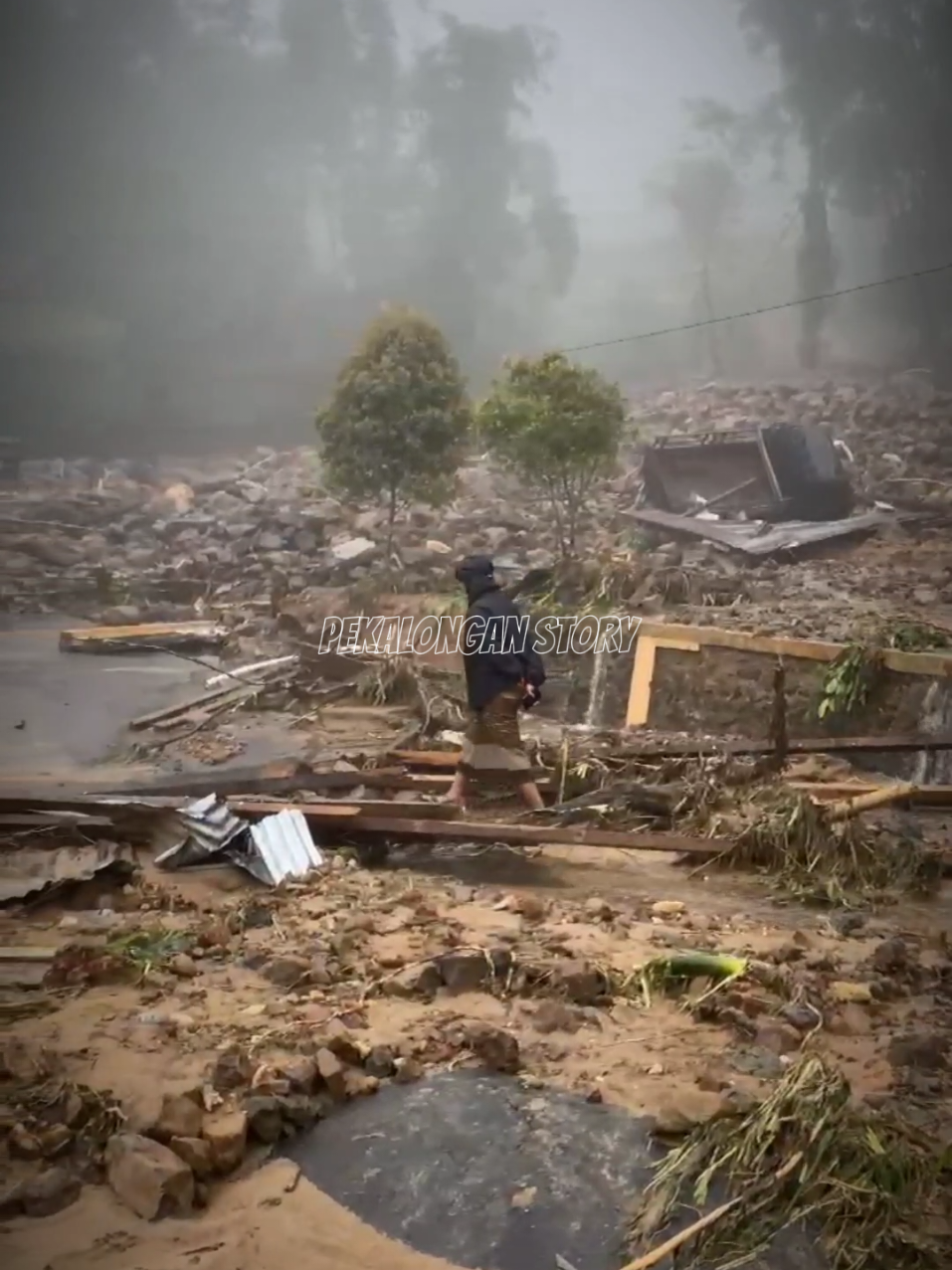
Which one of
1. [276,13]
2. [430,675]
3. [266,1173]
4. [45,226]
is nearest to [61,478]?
[45,226]

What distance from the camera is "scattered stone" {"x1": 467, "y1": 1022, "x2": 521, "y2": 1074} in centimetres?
278

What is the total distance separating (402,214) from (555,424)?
1837 millimetres

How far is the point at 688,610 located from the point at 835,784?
6.34 feet

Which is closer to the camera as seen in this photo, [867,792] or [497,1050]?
[497,1050]

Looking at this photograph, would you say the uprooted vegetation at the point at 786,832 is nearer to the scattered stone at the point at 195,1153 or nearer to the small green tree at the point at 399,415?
the scattered stone at the point at 195,1153

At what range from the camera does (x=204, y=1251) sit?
214cm

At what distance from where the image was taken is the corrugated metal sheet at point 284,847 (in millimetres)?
4176

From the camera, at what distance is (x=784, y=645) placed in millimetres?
5992

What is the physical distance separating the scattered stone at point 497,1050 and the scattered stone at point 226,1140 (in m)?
0.64

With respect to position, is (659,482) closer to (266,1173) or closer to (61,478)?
(61,478)

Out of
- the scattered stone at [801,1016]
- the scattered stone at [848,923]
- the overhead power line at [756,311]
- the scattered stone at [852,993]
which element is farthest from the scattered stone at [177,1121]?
the overhead power line at [756,311]

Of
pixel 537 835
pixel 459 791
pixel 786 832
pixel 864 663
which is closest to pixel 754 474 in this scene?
pixel 864 663

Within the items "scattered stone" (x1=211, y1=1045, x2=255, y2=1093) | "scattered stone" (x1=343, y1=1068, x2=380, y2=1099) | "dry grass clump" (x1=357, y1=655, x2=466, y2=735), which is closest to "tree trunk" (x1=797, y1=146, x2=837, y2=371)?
"dry grass clump" (x1=357, y1=655, x2=466, y2=735)

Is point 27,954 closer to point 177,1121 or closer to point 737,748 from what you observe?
point 177,1121
